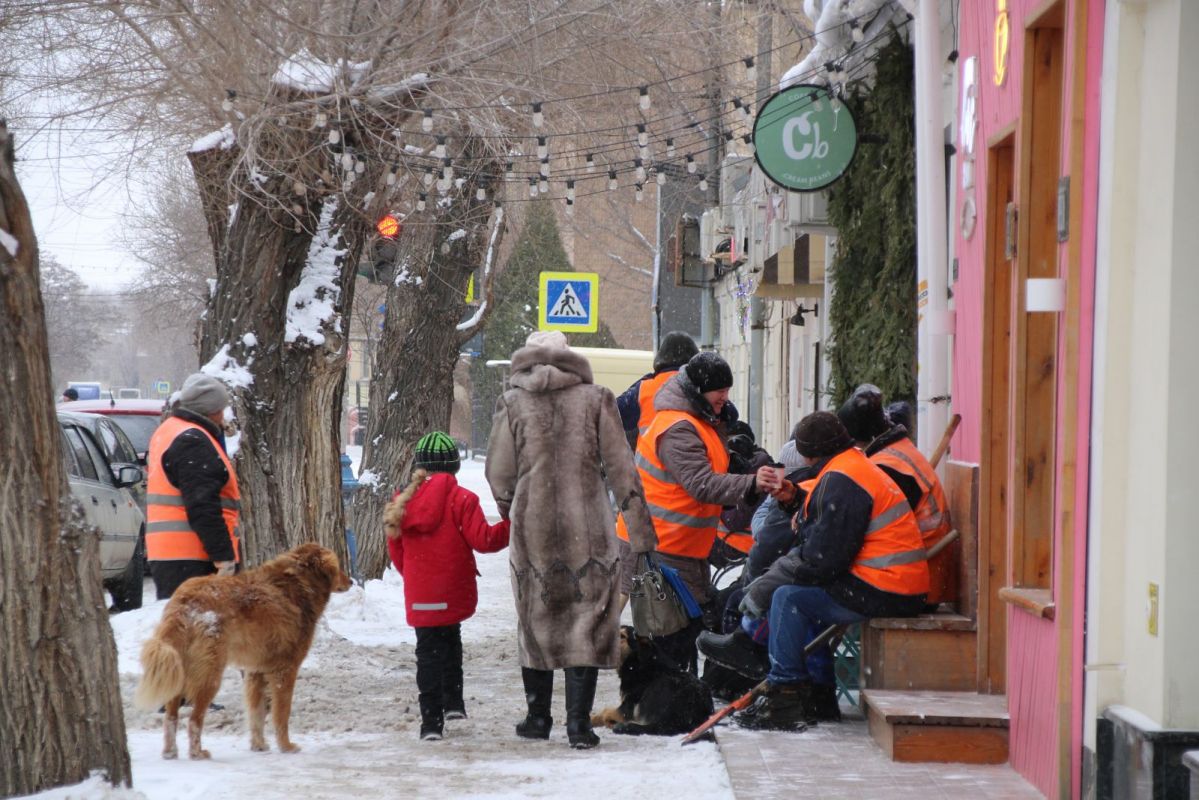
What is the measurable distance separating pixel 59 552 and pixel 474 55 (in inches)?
277

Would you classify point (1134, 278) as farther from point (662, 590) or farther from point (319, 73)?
point (319, 73)

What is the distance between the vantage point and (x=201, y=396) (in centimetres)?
815

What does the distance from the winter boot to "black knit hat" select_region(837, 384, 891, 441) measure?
53.1 inches

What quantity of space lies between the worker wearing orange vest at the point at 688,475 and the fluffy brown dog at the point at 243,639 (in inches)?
59.9

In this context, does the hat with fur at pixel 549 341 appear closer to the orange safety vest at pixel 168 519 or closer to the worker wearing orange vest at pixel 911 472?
the worker wearing orange vest at pixel 911 472

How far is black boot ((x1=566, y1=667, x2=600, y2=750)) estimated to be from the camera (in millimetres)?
7020

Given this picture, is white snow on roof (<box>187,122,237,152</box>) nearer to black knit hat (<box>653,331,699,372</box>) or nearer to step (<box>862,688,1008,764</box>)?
black knit hat (<box>653,331,699,372</box>)

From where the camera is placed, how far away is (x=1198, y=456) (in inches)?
177

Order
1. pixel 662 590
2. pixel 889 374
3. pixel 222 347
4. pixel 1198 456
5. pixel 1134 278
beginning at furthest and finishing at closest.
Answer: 1. pixel 222 347
2. pixel 889 374
3. pixel 662 590
4. pixel 1134 278
5. pixel 1198 456

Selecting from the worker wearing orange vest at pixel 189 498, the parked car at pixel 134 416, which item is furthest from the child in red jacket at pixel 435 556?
the parked car at pixel 134 416

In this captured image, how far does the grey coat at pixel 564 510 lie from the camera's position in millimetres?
7184

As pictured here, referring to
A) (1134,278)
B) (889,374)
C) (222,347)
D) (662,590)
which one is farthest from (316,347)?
(1134,278)

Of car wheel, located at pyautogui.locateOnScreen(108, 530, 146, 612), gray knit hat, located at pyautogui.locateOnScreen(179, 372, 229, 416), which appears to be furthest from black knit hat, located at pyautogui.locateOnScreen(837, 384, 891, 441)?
car wheel, located at pyautogui.locateOnScreen(108, 530, 146, 612)

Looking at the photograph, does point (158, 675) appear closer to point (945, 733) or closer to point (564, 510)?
point (564, 510)
